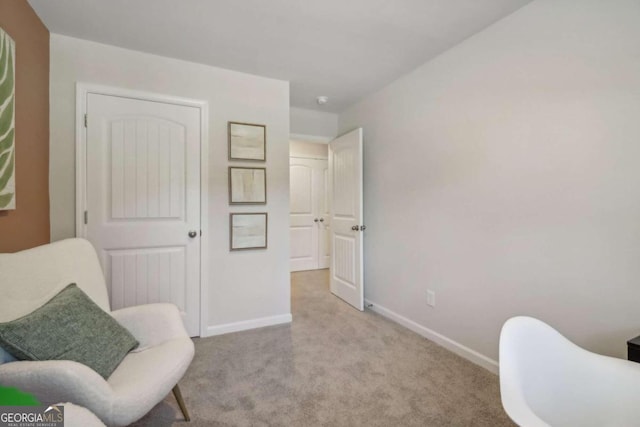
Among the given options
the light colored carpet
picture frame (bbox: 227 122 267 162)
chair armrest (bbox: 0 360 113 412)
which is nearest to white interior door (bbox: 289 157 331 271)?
picture frame (bbox: 227 122 267 162)

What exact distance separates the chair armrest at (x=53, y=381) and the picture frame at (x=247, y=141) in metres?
1.83

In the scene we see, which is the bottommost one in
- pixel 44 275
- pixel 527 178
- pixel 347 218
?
pixel 44 275

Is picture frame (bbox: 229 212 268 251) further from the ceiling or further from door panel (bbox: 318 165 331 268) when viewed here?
door panel (bbox: 318 165 331 268)

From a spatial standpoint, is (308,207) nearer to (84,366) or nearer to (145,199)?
(145,199)

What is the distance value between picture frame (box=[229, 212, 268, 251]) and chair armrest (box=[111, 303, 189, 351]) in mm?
1017

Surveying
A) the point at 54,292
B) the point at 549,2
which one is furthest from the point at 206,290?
the point at 549,2

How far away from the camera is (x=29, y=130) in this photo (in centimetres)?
168

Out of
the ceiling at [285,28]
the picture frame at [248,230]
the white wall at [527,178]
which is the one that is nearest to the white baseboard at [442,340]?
the white wall at [527,178]

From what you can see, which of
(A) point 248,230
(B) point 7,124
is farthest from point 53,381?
(A) point 248,230

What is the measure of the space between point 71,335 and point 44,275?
39cm

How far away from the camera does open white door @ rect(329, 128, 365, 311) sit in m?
3.00

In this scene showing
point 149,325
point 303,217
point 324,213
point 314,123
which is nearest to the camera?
point 149,325

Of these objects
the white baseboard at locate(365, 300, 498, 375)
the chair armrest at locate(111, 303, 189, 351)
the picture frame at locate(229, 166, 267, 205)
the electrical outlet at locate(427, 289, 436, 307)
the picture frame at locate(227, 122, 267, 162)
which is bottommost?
the white baseboard at locate(365, 300, 498, 375)

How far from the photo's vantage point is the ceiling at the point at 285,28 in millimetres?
1684
